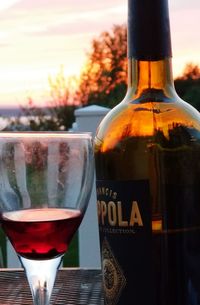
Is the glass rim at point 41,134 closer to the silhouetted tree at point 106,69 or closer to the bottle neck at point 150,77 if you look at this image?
the bottle neck at point 150,77

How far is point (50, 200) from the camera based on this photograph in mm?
775

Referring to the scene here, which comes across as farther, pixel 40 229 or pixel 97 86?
pixel 97 86

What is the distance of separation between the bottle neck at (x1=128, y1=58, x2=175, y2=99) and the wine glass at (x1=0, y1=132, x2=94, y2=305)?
145 millimetres

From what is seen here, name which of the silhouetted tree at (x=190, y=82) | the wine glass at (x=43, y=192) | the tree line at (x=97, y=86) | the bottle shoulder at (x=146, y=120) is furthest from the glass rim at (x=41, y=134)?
the silhouetted tree at (x=190, y=82)

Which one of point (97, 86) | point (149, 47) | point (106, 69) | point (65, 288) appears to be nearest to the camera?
point (149, 47)

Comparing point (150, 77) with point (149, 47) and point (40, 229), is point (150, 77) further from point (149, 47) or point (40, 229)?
point (40, 229)

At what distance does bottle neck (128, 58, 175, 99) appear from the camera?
0.91 metres

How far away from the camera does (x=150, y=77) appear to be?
92cm

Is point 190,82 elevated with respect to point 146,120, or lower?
lower

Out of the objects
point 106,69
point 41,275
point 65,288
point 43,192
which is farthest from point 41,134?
point 106,69

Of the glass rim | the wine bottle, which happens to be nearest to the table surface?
the wine bottle

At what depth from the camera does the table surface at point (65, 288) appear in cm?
103

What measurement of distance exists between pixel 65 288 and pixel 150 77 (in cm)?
38

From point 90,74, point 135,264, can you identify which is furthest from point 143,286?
point 90,74
